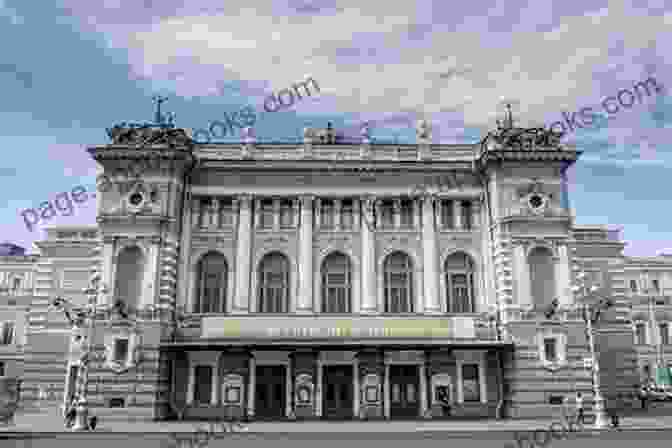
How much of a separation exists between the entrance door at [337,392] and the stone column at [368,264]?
14.1 feet

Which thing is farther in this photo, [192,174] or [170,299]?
[192,174]

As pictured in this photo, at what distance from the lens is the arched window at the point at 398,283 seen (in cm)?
4244

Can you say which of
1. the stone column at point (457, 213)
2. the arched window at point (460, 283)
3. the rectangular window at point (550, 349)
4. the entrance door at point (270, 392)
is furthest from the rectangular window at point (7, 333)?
the rectangular window at point (550, 349)

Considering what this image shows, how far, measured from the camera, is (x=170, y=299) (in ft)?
133

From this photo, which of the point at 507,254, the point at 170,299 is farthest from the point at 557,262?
the point at 170,299

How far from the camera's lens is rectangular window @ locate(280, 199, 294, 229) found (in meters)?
43.8

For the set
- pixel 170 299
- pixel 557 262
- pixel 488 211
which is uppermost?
pixel 488 211

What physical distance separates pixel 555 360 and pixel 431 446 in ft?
64.6

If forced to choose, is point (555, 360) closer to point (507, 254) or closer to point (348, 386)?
point (507, 254)

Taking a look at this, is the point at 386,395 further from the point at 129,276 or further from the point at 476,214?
the point at 129,276

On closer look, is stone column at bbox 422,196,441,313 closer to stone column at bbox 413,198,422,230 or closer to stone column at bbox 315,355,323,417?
stone column at bbox 413,198,422,230

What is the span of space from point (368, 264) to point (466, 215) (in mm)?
8094

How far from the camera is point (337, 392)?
40.3 m

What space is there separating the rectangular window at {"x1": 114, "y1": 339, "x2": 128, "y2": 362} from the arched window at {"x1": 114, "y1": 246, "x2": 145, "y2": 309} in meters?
2.26
